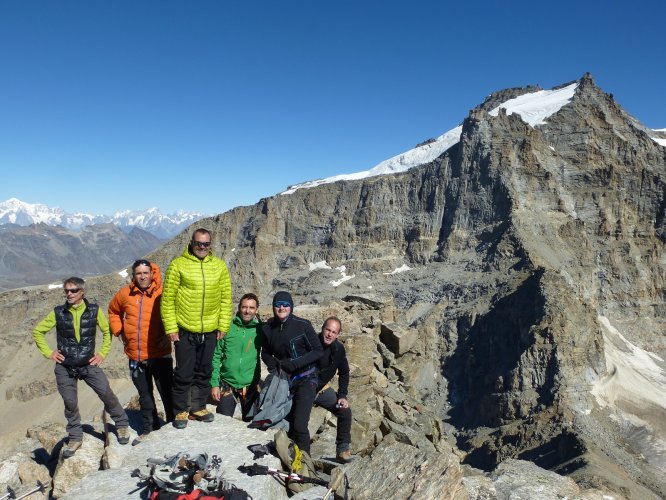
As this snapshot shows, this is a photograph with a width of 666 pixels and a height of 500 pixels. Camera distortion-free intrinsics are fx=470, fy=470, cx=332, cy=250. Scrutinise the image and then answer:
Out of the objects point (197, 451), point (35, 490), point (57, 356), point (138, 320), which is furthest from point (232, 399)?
point (35, 490)

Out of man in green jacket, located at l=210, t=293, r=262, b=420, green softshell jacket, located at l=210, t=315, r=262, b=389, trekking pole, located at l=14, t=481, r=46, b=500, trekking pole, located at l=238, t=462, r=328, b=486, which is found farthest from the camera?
green softshell jacket, located at l=210, t=315, r=262, b=389

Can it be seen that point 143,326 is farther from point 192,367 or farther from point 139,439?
point 139,439

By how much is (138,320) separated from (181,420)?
2164 millimetres

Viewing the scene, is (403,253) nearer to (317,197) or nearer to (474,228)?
(474,228)

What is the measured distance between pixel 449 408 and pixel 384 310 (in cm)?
6601

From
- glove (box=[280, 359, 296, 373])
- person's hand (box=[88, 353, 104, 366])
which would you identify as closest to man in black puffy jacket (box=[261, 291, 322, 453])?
glove (box=[280, 359, 296, 373])

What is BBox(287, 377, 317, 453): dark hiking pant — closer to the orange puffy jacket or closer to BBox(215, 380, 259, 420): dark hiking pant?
BBox(215, 380, 259, 420): dark hiking pant

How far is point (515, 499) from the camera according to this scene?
342 inches

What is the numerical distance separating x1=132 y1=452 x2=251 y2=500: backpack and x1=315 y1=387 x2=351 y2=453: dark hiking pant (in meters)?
2.74

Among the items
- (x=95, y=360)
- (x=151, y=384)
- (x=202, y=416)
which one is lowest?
(x=202, y=416)

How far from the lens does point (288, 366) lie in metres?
9.26

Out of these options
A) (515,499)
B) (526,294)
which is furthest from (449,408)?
(515,499)

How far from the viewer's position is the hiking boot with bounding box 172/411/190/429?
931 centimetres

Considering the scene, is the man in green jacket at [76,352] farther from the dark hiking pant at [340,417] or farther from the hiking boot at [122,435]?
the dark hiking pant at [340,417]
